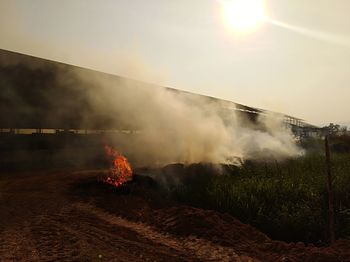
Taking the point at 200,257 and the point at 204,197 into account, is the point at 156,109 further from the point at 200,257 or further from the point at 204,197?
the point at 200,257

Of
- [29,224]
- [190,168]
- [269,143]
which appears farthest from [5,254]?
[269,143]

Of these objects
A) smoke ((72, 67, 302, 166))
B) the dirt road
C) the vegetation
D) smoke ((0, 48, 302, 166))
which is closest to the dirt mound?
the dirt road

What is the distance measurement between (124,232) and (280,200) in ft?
15.6

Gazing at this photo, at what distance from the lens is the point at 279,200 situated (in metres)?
10.4

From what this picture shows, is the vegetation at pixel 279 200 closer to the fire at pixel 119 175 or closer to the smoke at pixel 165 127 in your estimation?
the fire at pixel 119 175

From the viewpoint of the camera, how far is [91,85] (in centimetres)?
2075

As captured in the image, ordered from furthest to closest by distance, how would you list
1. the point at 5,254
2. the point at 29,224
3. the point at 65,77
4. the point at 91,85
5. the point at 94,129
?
the point at 94,129 < the point at 91,85 < the point at 65,77 < the point at 29,224 < the point at 5,254

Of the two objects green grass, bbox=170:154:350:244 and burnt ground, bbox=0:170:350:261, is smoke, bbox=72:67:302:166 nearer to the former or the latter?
green grass, bbox=170:154:350:244

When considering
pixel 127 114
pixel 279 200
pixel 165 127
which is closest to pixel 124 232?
pixel 279 200

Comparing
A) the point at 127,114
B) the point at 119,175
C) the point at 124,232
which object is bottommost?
the point at 124,232

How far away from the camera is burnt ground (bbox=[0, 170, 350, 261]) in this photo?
22.3 feet

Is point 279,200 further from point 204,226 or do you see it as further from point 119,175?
point 119,175

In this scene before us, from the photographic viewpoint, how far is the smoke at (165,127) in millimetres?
19938

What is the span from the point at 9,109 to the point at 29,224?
1088 centimetres
